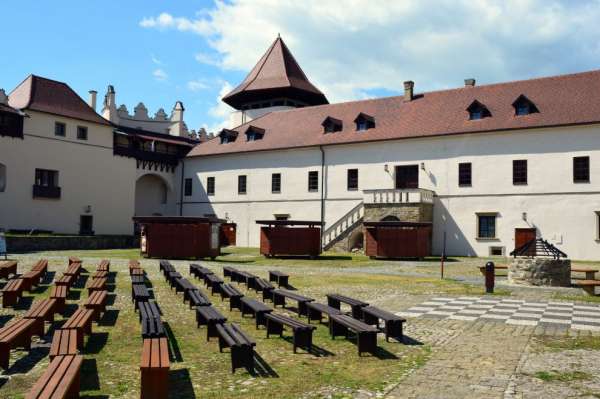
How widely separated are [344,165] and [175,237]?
15000 mm

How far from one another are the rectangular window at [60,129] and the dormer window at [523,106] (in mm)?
30637

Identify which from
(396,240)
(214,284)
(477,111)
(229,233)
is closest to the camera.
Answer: (214,284)

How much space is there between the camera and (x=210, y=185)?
46344 mm

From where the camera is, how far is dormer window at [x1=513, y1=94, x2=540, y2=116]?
3331 centimetres

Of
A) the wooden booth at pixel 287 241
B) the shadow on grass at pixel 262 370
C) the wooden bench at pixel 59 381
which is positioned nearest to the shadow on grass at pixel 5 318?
the wooden bench at pixel 59 381

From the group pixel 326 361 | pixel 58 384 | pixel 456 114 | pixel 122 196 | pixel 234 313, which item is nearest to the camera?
pixel 58 384

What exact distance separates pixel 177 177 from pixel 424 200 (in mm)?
23195

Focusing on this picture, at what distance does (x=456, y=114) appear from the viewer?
119ft

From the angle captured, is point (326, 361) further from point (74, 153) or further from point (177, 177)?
point (177, 177)

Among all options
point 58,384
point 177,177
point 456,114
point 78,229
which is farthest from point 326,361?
point 177,177

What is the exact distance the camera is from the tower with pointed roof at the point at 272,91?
50.9 metres

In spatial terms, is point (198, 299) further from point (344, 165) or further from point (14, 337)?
point (344, 165)

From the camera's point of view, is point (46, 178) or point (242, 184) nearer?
point (46, 178)

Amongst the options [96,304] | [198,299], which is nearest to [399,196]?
[198,299]
